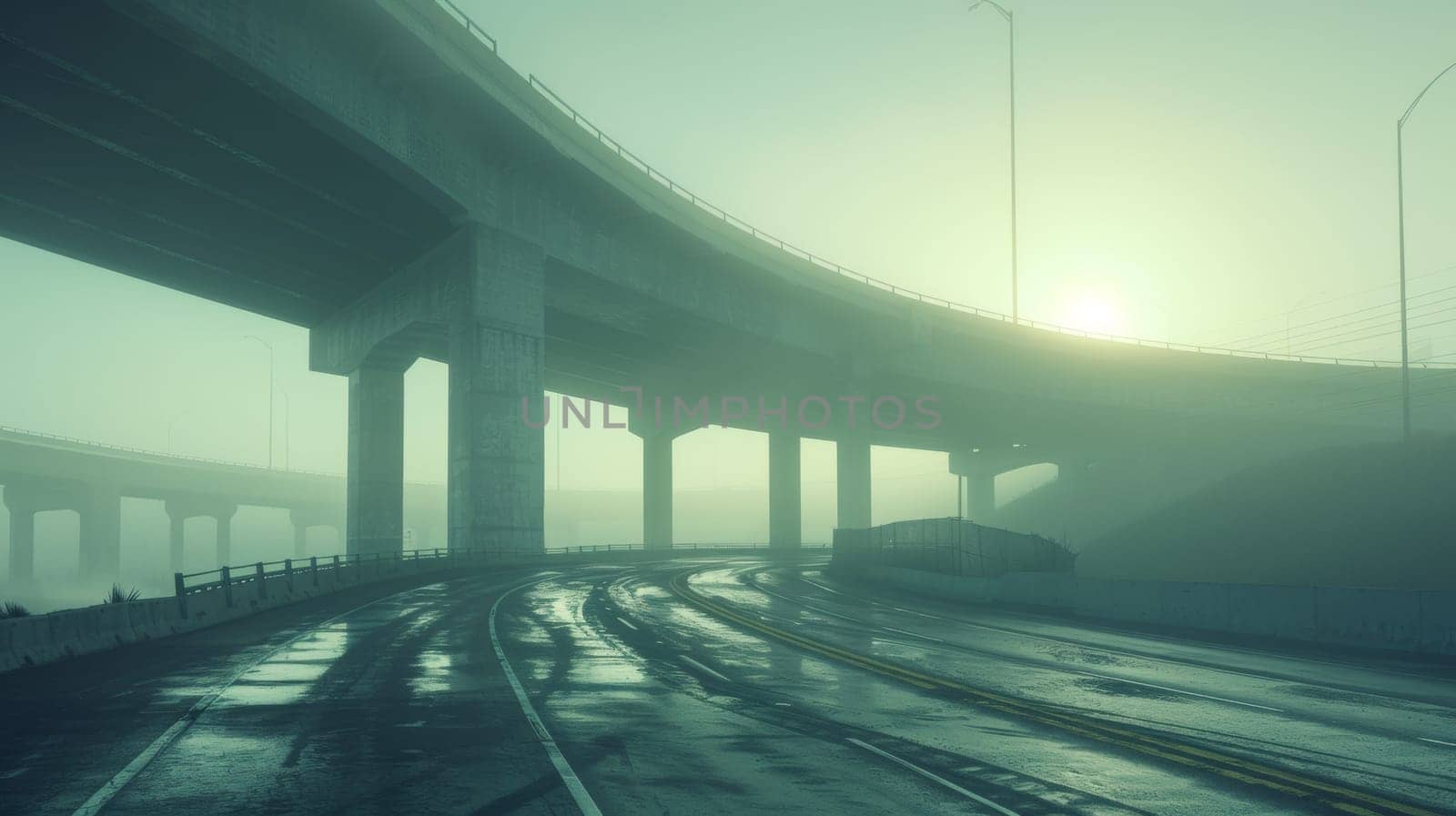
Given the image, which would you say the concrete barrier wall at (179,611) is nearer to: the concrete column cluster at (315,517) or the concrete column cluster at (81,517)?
the concrete column cluster at (81,517)

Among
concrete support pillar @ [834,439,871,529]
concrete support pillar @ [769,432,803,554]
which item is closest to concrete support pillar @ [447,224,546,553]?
concrete support pillar @ [834,439,871,529]

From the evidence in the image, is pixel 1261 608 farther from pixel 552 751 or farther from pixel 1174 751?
pixel 552 751

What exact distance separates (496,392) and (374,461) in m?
15.5

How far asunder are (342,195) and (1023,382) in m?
51.2

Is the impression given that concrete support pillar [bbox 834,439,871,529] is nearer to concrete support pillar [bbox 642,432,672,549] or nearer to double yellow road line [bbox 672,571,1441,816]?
concrete support pillar [bbox 642,432,672,549]

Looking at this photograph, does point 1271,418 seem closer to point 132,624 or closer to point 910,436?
point 910,436

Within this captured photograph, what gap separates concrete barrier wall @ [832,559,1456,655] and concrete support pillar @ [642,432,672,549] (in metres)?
55.7

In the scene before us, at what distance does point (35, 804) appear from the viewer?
28.8 feet

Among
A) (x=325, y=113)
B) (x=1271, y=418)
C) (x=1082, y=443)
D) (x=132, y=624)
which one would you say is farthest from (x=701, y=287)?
(x=1082, y=443)

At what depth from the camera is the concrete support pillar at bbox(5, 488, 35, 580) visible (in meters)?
109

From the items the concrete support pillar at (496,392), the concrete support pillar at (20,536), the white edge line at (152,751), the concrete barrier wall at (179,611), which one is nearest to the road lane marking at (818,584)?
the concrete support pillar at (496,392)

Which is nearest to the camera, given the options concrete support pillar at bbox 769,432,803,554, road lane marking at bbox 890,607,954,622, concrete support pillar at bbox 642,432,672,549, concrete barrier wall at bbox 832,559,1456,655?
concrete barrier wall at bbox 832,559,1456,655

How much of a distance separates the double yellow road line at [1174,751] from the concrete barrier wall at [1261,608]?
33.8 ft

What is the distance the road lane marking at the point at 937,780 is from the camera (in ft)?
29.3
